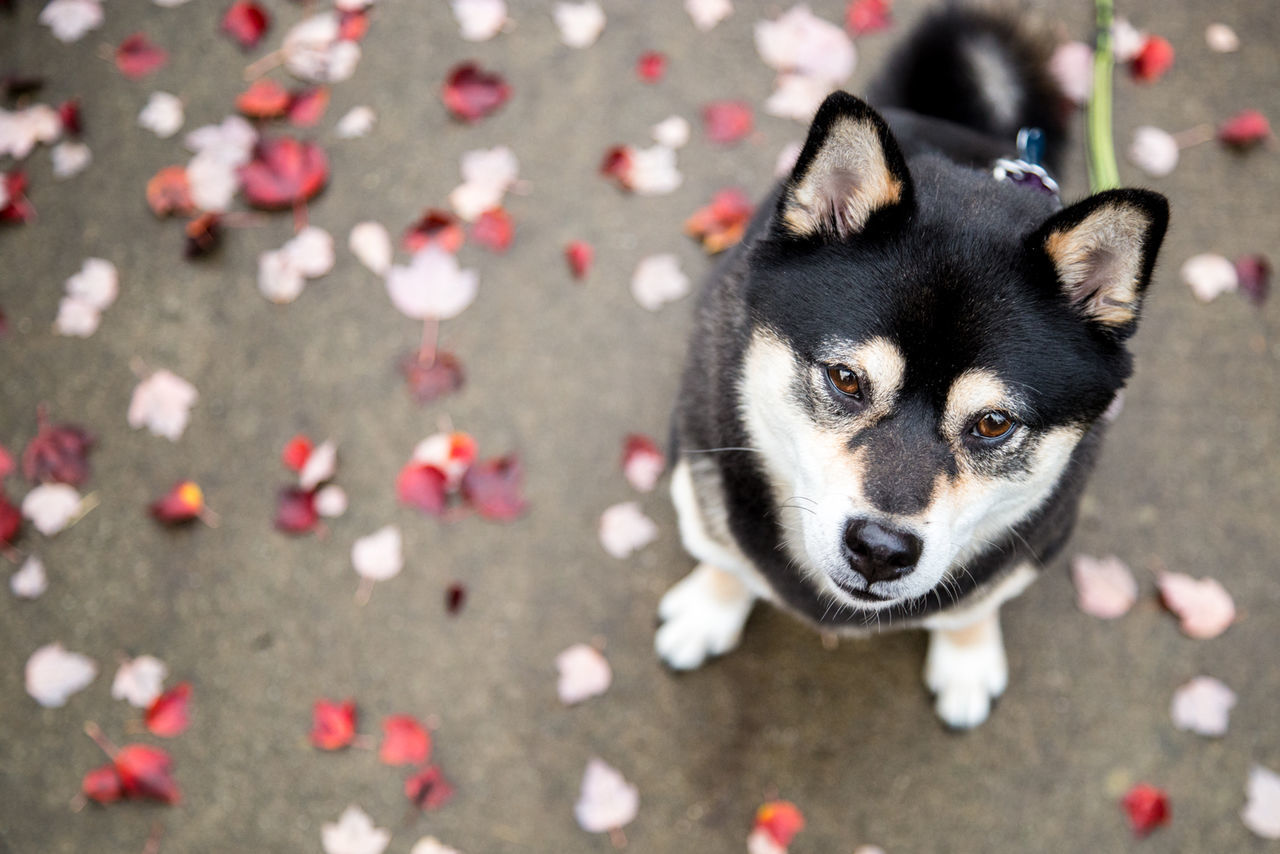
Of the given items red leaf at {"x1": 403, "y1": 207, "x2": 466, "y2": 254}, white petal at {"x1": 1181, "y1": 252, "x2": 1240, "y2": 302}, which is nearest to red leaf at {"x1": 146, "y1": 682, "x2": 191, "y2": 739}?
red leaf at {"x1": 403, "y1": 207, "x2": 466, "y2": 254}

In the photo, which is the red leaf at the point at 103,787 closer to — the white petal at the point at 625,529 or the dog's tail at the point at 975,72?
the white petal at the point at 625,529

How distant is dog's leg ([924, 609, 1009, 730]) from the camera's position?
8.79 ft

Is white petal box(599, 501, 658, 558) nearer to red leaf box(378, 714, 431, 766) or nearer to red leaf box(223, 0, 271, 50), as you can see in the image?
red leaf box(378, 714, 431, 766)

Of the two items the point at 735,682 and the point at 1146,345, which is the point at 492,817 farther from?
the point at 1146,345

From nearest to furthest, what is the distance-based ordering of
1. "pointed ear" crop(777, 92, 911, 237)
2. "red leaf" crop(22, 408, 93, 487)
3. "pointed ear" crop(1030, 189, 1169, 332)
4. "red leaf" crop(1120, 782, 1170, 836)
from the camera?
"pointed ear" crop(1030, 189, 1169, 332)
"pointed ear" crop(777, 92, 911, 237)
"red leaf" crop(1120, 782, 1170, 836)
"red leaf" crop(22, 408, 93, 487)

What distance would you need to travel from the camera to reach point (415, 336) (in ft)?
10.5

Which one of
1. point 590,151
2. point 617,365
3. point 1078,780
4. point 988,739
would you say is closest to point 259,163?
point 590,151

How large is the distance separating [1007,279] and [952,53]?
134cm

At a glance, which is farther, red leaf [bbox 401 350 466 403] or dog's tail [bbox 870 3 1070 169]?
red leaf [bbox 401 350 466 403]

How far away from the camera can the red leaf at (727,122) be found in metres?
3.41

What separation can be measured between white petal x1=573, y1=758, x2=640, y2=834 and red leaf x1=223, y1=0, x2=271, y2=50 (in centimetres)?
311

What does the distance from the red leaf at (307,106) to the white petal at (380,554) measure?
168 centimetres

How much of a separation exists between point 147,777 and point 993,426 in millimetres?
2682

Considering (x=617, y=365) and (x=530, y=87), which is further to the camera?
(x=530, y=87)
